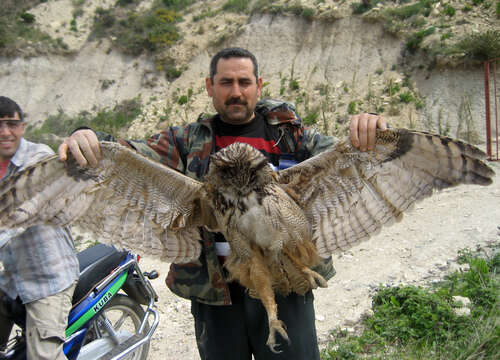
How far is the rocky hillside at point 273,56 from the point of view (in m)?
15.5

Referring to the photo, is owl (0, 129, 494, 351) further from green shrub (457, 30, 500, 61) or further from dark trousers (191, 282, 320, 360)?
green shrub (457, 30, 500, 61)

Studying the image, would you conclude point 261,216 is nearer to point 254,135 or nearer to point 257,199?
point 257,199

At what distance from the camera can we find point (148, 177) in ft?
7.76

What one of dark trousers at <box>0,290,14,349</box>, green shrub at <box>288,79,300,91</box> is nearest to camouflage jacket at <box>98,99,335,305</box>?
dark trousers at <box>0,290,14,349</box>

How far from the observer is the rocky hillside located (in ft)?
50.8

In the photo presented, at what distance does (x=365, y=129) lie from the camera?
2.12 m

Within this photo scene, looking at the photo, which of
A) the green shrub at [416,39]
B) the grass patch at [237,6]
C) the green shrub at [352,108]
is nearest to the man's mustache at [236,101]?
the green shrub at [352,108]

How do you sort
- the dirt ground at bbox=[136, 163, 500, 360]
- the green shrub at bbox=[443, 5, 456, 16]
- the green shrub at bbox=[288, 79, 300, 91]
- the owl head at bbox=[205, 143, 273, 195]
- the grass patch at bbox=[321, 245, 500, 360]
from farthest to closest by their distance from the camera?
1. the green shrub at bbox=[288, 79, 300, 91]
2. the green shrub at bbox=[443, 5, 456, 16]
3. the dirt ground at bbox=[136, 163, 500, 360]
4. the grass patch at bbox=[321, 245, 500, 360]
5. the owl head at bbox=[205, 143, 273, 195]

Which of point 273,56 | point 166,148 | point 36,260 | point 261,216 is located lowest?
point 36,260

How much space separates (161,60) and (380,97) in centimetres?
1643

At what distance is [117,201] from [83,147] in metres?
0.44

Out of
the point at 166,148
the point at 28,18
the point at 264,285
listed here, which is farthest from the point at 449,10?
the point at 28,18

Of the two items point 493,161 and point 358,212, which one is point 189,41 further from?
point 358,212

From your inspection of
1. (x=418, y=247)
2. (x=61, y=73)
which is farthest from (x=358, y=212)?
(x=61, y=73)
